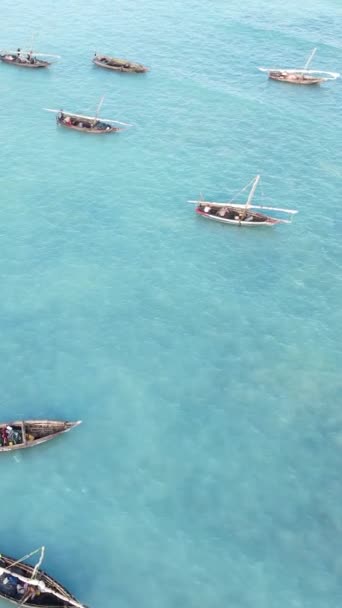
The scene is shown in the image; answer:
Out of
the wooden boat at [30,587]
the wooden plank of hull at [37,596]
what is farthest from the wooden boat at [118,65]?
the wooden plank of hull at [37,596]

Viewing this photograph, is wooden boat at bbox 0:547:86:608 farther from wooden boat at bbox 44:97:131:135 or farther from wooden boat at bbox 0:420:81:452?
wooden boat at bbox 44:97:131:135

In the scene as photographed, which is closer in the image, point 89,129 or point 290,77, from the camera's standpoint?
point 89,129

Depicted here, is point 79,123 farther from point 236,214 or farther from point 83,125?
point 236,214

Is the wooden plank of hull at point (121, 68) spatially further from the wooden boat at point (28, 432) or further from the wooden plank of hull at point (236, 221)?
the wooden boat at point (28, 432)

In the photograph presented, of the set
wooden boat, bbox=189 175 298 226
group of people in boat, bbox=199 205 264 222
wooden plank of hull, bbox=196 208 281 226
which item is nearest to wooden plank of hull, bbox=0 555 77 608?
wooden plank of hull, bbox=196 208 281 226

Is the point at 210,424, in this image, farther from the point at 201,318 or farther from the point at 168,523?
the point at 201,318

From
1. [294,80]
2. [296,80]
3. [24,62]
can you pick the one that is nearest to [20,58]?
[24,62]

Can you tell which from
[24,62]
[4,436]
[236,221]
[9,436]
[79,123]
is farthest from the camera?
[24,62]
